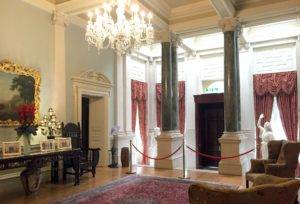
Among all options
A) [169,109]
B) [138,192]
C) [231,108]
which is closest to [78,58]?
[169,109]

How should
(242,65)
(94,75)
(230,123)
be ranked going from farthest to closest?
1. (242,65)
2. (94,75)
3. (230,123)

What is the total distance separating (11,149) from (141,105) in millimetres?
6316

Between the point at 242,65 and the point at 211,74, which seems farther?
the point at 211,74

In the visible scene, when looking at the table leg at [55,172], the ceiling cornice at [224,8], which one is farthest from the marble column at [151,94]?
the table leg at [55,172]

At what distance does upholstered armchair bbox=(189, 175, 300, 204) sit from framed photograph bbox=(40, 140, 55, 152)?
4165mm

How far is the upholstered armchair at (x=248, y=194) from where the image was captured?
8.00 feet

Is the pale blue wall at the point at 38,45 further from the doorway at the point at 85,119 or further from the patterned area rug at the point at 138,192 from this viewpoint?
the patterned area rug at the point at 138,192

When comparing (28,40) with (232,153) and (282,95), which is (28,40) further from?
(282,95)

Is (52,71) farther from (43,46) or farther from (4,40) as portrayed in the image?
(4,40)

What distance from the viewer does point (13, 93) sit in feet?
19.5

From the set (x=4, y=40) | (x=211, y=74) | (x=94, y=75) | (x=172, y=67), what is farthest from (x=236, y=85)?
(x=4, y=40)

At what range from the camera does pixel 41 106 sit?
6602 millimetres

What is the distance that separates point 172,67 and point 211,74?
2.22 m

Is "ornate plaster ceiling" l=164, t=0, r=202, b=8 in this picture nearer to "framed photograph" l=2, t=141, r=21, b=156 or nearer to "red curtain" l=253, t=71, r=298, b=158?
"red curtain" l=253, t=71, r=298, b=158
